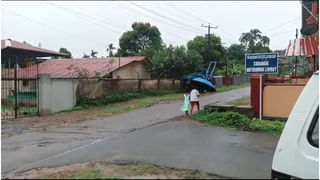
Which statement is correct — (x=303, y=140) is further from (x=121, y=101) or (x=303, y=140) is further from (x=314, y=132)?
(x=121, y=101)

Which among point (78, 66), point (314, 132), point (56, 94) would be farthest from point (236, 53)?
point (314, 132)

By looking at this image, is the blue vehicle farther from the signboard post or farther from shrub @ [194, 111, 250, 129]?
the signboard post

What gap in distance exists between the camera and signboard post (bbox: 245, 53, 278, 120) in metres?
13.0

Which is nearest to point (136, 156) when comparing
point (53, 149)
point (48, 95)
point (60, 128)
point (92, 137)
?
point (53, 149)

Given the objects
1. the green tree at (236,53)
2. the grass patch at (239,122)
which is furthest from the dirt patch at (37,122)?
the green tree at (236,53)

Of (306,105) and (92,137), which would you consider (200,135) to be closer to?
(92,137)

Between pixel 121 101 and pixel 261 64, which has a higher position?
pixel 261 64

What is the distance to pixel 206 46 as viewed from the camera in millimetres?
47094

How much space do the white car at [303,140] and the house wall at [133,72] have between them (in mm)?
27883

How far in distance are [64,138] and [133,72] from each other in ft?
73.9

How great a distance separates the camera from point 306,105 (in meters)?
2.46

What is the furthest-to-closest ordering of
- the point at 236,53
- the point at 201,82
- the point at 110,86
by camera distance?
the point at 236,53
the point at 201,82
the point at 110,86

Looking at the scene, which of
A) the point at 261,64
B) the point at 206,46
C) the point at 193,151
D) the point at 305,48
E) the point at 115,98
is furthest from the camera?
the point at 206,46

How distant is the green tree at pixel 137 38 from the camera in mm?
54531
